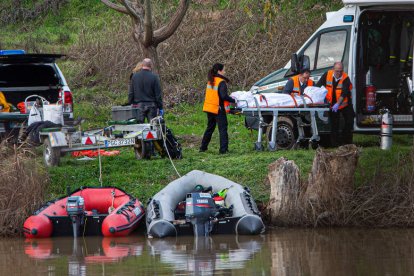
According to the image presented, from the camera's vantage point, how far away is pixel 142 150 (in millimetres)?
17266

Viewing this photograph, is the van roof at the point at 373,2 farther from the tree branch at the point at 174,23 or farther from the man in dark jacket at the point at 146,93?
the tree branch at the point at 174,23

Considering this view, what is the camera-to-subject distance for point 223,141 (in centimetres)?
1794

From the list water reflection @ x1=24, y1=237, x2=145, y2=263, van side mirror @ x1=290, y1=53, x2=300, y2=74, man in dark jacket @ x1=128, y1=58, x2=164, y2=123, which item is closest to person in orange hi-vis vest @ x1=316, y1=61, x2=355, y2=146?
van side mirror @ x1=290, y1=53, x2=300, y2=74

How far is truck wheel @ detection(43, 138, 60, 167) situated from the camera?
16609mm

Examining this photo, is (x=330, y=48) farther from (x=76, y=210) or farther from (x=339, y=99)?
(x=76, y=210)

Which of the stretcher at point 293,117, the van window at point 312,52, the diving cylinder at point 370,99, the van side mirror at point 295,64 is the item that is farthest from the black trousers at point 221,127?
the diving cylinder at point 370,99

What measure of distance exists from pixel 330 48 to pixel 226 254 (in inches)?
269

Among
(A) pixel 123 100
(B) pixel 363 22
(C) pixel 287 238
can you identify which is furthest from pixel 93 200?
(A) pixel 123 100

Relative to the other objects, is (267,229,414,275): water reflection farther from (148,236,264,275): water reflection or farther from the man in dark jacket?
the man in dark jacket

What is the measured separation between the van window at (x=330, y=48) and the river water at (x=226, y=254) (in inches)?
193

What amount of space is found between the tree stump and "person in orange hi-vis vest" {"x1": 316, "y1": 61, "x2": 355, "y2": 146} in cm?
330

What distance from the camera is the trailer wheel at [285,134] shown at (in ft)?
59.5

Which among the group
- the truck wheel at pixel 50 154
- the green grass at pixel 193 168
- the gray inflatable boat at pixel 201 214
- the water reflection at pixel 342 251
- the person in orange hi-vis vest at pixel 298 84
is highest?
the person in orange hi-vis vest at pixel 298 84

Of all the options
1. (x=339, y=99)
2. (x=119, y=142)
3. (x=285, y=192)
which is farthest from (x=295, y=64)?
(x=285, y=192)
